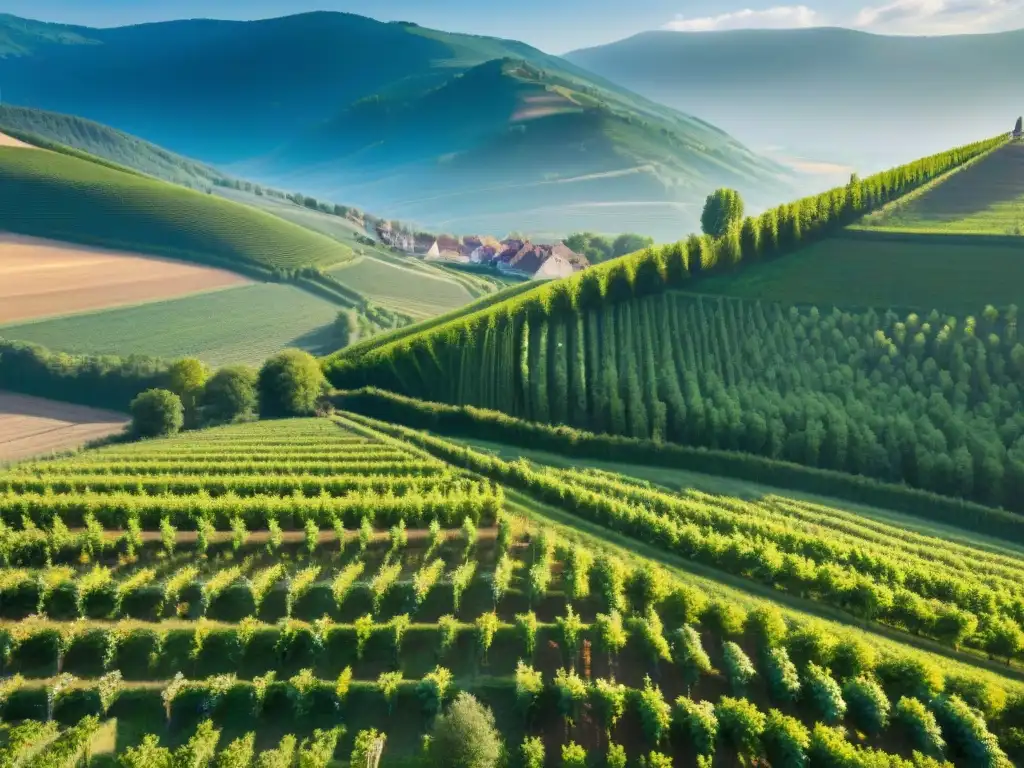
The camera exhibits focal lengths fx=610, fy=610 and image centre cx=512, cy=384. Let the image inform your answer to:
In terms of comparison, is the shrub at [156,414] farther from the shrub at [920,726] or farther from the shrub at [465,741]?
the shrub at [920,726]

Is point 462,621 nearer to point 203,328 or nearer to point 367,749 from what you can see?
point 367,749

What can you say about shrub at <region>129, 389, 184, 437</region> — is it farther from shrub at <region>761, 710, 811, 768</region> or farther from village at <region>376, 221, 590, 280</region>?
village at <region>376, 221, 590, 280</region>

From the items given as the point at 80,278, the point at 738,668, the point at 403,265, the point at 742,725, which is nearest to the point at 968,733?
the point at 738,668

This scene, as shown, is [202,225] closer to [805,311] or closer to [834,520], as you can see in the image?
[805,311]

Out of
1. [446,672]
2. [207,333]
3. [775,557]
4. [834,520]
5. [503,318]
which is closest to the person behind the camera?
[446,672]

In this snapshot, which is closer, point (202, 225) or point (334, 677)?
point (334, 677)

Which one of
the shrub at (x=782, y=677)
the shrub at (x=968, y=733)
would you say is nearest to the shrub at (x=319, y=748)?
the shrub at (x=782, y=677)

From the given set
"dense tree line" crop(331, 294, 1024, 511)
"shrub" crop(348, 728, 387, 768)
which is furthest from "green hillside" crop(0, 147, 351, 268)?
"shrub" crop(348, 728, 387, 768)

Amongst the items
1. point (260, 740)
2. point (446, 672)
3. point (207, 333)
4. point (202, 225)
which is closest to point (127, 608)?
point (260, 740)
